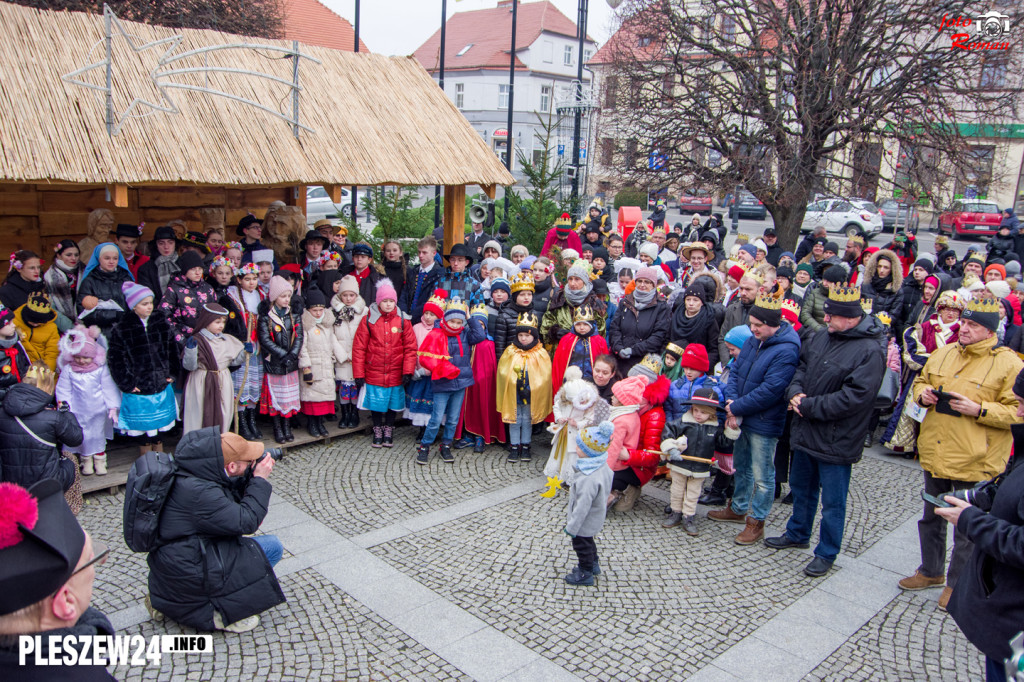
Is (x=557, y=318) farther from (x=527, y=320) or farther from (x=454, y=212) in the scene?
(x=454, y=212)

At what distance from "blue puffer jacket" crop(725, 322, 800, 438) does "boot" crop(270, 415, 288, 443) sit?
457 centimetres

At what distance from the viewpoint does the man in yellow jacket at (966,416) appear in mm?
5027

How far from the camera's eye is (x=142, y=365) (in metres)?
6.60

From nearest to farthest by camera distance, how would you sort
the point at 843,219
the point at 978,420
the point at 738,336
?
the point at 978,420 < the point at 738,336 < the point at 843,219

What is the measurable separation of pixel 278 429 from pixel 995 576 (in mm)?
6356

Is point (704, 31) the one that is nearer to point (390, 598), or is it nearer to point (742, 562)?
point (742, 562)

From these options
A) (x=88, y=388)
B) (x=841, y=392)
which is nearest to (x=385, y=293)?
(x=88, y=388)

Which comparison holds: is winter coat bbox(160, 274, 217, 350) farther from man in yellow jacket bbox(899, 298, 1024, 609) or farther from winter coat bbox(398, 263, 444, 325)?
man in yellow jacket bbox(899, 298, 1024, 609)

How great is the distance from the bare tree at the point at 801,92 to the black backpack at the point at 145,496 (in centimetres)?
1168

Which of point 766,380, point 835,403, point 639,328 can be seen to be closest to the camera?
point 835,403

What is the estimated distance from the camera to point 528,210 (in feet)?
43.1

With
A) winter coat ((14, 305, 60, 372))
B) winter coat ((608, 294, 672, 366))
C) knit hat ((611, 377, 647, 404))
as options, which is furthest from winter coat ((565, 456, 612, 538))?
winter coat ((14, 305, 60, 372))

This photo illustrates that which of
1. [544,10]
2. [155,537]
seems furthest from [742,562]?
[544,10]

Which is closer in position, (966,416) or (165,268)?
(966,416)
